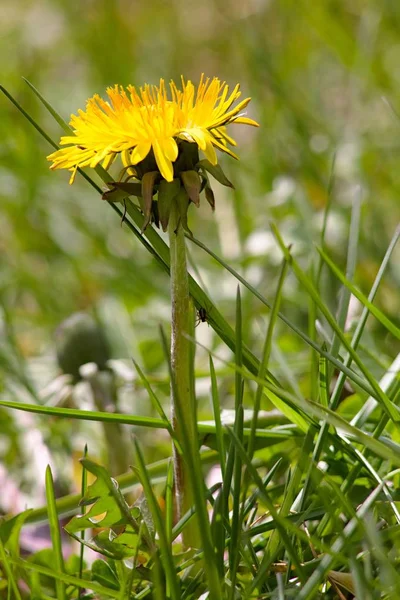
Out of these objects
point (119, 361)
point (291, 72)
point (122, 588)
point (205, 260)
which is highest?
point (291, 72)

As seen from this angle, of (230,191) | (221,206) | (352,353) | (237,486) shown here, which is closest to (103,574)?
(237,486)

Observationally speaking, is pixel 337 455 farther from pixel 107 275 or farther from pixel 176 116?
pixel 107 275

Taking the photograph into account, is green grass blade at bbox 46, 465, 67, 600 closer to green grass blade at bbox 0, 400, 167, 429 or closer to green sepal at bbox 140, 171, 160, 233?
green grass blade at bbox 0, 400, 167, 429

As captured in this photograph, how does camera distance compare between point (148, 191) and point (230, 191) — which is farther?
point (230, 191)

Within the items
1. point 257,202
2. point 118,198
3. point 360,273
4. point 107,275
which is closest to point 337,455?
point 118,198

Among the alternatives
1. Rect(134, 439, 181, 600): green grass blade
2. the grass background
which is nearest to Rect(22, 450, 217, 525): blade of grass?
the grass background

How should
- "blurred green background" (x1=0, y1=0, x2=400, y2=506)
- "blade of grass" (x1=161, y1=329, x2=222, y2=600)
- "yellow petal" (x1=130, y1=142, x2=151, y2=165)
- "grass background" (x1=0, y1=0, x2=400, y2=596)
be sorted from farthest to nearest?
"blurred green background" (x1=0, y1=0, x2=400, y2=506) → "grass background" (x1=0, y1=0, x2=400, y2=596) → "yellow petal" (x1=130, y1=142, x2=151, y2=165) → "blade of grass" (x1=161, y1=329, x2=222, y2=600)

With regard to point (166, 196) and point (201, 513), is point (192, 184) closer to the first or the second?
point (166, 196)

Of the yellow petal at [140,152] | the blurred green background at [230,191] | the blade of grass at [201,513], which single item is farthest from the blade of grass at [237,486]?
the blurred green background at [230,191]
